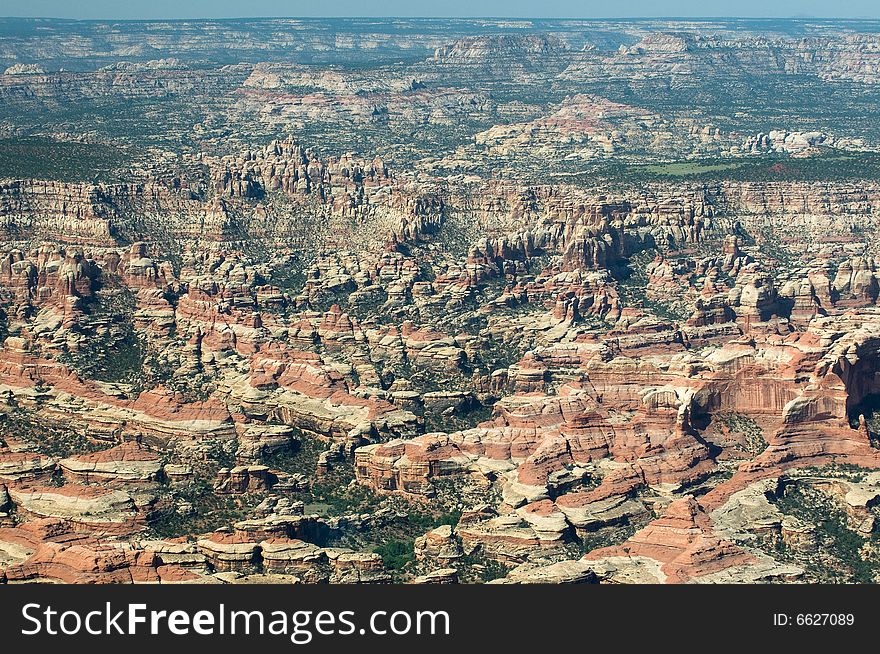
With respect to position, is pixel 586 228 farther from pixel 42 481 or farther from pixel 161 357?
pixel 42 481

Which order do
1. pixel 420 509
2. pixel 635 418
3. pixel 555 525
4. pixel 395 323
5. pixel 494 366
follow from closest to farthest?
pixel 555 525, pixel 420 509, pixel 635 418, pixel 494 366, pixel 395 323

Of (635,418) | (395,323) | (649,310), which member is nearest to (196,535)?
(635,418)

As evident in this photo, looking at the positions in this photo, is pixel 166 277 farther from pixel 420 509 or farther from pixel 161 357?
pixel 420 509

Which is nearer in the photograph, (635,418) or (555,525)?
(555,525)

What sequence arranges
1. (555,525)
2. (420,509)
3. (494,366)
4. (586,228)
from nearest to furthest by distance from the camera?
(555,525), (420,509), (494,366), (586,228)

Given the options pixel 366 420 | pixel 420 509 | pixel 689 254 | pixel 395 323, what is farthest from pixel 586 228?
pixel 420 509

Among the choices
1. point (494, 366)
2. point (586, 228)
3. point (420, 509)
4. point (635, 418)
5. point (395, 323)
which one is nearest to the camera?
point (420, 509)

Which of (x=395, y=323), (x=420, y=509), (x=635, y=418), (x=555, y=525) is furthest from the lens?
(x=395, y=323)

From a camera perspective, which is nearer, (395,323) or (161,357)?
(161,357)

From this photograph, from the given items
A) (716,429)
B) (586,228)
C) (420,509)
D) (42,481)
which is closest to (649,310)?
(586,228)
